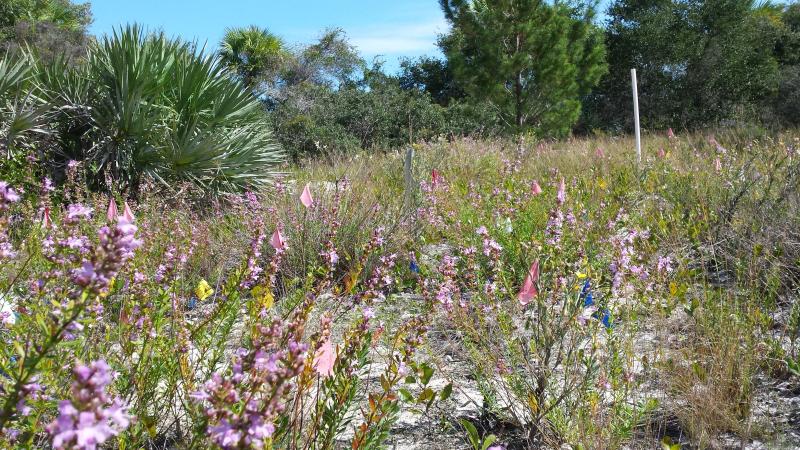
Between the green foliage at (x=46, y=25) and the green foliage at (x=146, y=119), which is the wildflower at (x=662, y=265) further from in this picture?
the green foliage at (x=46, y=25)

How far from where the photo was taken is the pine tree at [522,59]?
16.6 metres

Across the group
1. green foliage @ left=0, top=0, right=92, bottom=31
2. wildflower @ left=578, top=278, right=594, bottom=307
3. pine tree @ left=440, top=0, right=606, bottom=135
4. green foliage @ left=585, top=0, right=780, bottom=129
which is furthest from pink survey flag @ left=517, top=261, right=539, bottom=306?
green foliage @ left=0, top=0, right=92, bottom=31

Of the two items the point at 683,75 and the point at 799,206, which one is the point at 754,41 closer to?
the point at 683,75

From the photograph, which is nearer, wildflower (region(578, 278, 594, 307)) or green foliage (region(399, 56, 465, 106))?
wildflower (region(578, 278, 594, 307))

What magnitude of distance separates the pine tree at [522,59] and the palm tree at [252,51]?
9.85 meters

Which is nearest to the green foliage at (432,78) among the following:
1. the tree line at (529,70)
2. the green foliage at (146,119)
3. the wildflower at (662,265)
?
the tree line at (529,70)

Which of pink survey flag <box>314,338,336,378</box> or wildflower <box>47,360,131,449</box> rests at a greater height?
wildflower <box>47,360,131,449</box>

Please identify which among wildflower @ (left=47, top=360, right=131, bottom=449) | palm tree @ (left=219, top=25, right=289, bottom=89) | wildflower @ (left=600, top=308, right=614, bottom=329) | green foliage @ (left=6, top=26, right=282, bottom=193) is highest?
palm tree @ (left=219, top=25, right=289, bottom=89)

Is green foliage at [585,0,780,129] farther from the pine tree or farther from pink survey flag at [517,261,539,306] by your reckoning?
pink survey flag at [517,261,539,306]

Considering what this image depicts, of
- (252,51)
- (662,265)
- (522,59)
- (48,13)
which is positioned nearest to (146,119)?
(662,265)

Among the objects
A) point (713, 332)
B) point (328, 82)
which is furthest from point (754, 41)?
point (713, 332)

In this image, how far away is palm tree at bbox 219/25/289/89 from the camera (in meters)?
25.5

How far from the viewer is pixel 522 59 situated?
1648 cm

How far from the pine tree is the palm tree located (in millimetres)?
9853
